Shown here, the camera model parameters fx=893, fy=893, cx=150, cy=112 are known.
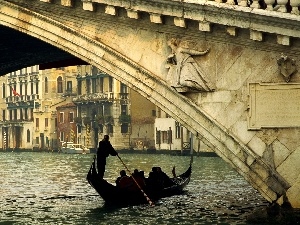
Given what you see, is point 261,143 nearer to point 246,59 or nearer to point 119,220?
point 246,59

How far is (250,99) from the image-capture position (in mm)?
10922

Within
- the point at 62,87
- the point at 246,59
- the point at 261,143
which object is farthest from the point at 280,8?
the point at 62,87

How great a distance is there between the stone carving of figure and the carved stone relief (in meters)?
0.93

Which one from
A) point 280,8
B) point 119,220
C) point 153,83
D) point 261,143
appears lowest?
point 119,220

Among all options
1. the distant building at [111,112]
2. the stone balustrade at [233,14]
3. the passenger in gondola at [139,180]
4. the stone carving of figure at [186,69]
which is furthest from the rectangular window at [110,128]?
the stone balustrade at [233,14]

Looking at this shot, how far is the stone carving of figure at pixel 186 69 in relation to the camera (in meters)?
11.1

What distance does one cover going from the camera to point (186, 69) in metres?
11.1

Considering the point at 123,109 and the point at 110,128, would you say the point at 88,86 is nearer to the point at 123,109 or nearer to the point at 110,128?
the point at 110,128

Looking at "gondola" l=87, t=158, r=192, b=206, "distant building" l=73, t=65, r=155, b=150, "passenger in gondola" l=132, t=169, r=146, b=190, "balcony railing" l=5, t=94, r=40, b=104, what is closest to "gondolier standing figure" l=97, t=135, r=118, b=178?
"gondola" l=87, t=158, r=192, b=206

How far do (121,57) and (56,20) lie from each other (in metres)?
1.03

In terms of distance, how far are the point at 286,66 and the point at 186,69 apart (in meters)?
1.26

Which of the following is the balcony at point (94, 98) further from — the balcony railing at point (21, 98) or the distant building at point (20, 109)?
the balcony railing at point (21, 98)

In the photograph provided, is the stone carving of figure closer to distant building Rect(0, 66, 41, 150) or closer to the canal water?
the canal water

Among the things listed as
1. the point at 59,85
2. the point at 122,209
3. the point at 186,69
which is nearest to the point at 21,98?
the point at 59,85
